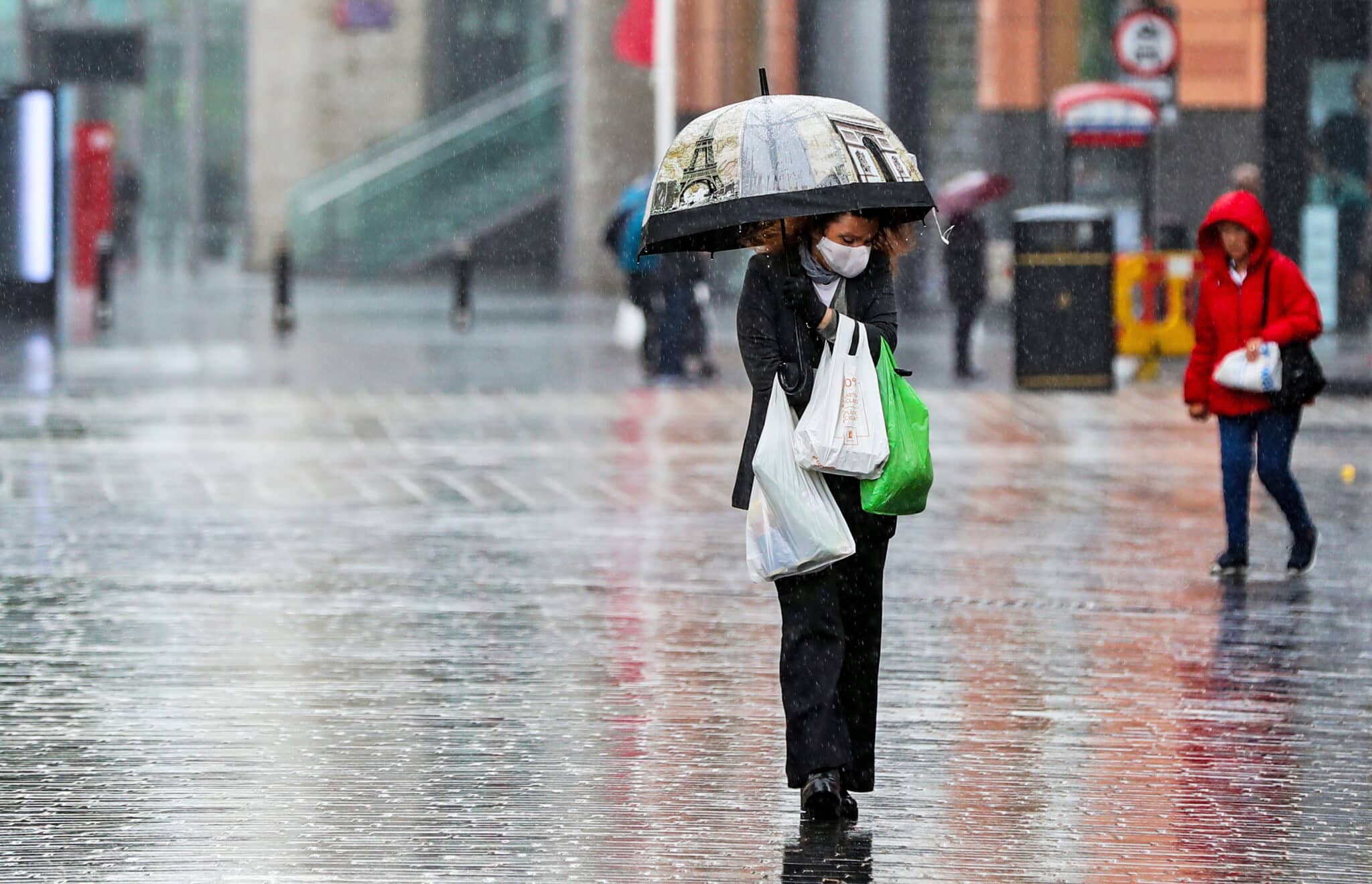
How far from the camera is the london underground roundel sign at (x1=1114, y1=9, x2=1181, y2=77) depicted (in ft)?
73.8

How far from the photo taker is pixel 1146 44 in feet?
74.2

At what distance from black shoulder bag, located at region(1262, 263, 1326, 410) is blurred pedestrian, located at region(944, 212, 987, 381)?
32.0ft

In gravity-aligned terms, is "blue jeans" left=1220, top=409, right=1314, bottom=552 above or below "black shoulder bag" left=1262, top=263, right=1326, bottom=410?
below

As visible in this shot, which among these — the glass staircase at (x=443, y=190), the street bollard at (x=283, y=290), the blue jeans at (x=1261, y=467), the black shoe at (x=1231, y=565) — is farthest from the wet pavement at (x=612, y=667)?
the glass staircase at (x=443, y=190)

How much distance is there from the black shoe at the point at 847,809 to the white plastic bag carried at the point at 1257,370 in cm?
448

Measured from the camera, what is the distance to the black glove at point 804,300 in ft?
19.3

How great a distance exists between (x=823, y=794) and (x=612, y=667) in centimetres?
218

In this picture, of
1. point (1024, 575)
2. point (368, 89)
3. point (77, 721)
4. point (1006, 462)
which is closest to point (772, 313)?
point (77, 721)

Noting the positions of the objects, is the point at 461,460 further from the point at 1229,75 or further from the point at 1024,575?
the point at 1229,75

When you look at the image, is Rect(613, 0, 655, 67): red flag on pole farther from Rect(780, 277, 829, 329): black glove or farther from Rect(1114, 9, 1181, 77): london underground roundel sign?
Rect(780, 277, 829, 329): black glove

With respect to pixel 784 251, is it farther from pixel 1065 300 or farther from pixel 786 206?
pixel 1065 300

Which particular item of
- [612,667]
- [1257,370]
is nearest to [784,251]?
[612,667]

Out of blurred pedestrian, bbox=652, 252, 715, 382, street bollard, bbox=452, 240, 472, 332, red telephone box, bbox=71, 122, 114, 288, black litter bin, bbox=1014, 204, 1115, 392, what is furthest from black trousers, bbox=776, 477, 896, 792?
red telephone box, bbox=71, 122, 114, 288

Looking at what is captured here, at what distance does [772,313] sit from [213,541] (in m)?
5.47
